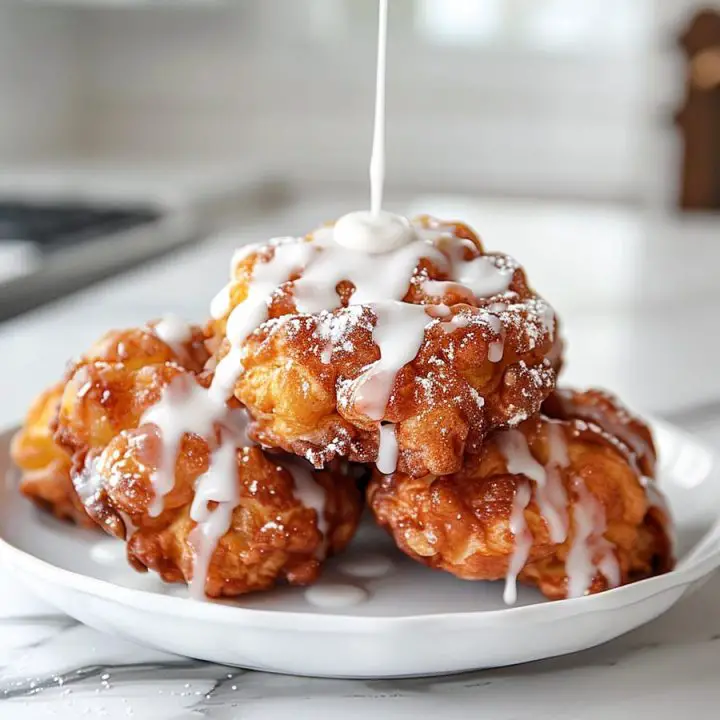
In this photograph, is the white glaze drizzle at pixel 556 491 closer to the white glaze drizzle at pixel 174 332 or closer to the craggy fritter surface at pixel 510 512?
the craggy fritter surface at pixel 510 512

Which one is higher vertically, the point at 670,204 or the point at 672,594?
the point at 672,594

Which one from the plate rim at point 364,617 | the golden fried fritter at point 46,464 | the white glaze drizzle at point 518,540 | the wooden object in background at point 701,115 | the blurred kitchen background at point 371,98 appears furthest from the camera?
the blurred kitchen background at point 371,98

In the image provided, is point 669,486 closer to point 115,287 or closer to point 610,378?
point 610,378

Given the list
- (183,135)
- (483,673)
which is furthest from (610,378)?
(183,135)

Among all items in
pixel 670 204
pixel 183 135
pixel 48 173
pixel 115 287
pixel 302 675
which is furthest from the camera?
pixel 183 135

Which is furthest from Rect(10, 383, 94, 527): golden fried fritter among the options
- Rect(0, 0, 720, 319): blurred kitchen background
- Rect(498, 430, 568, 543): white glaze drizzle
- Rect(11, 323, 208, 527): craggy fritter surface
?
Rect(0, 0, 720, 319): blurred kitchen background

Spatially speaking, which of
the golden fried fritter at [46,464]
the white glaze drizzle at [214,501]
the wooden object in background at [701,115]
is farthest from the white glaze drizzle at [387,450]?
the wooden object in background at [701,115]
